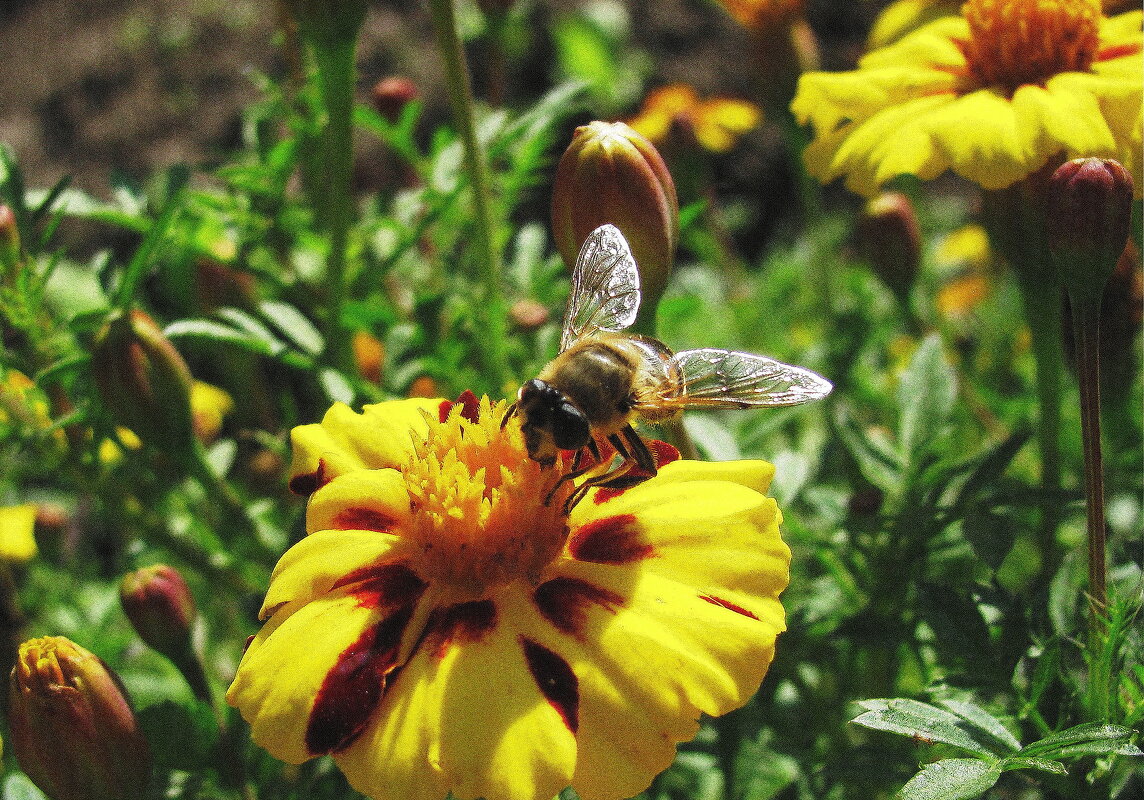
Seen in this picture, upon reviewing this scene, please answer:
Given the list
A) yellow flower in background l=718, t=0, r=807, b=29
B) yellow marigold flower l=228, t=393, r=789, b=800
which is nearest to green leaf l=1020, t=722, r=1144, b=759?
yellow marigold flower l=228, t=393, r=789, b=800

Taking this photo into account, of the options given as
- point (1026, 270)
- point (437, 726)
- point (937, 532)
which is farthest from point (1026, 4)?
point (437, 726)

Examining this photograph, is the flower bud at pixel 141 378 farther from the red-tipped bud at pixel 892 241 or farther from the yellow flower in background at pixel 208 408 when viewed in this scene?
the red-tipped bud at pixel 892 241

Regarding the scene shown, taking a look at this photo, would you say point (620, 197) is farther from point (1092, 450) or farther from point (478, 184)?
point (1092, 450)

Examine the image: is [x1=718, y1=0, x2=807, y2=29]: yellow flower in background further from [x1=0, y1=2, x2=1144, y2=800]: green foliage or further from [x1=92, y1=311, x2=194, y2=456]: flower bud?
[x1=92, y1=311, x2=194, y2=456]: flower bud

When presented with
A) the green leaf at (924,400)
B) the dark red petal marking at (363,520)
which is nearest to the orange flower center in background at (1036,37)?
the green leaf at (924,400)

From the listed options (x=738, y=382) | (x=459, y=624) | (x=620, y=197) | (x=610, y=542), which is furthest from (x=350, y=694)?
(x=620, y=197)

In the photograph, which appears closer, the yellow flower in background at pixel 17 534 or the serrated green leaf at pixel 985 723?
the serrated green leaf at pixel 985 723

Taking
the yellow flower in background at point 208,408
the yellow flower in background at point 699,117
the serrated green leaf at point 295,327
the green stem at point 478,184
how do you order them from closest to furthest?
the green stem at point 478,184, the serrated green leaf at point 295,327, the yellow flower in background at point 208,408, the yellow flower in background at point 699,117
